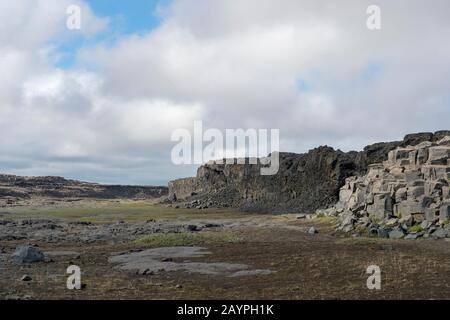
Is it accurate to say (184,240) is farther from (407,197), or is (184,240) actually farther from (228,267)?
(407,197)

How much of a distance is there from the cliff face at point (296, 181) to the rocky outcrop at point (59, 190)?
6032 centimetres

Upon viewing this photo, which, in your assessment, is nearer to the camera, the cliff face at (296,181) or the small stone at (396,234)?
the small stone at (396,234)

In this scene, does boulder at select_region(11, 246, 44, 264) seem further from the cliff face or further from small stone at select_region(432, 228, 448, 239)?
the cliff face

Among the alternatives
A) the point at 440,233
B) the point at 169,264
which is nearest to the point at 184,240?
the point at 169,264

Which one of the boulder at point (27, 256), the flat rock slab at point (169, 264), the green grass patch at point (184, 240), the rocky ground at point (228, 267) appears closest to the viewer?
the rocky ground at point (228, 267)

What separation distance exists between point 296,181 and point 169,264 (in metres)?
42.2

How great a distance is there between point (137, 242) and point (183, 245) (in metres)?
3.38

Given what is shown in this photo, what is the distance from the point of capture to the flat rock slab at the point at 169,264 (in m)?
18.6

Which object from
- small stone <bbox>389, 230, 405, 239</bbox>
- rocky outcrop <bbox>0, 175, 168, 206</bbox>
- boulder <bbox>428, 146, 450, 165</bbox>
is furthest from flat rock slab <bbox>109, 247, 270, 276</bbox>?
rocky outcrop <bbox>0, 175, 168, 206</bbox>

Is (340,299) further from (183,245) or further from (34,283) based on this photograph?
(183,245)

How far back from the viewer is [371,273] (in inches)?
659

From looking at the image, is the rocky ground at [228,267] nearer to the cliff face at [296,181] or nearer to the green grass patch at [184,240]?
the green grass patch at [184,240]

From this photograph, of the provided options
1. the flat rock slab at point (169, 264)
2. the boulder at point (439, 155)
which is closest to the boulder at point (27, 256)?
the flat rock slab at point (169, 264)
